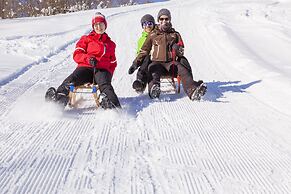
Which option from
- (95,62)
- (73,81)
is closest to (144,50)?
(95,62)

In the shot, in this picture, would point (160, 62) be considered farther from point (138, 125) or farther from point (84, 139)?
point (84, 139)

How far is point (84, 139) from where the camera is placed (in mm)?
3576

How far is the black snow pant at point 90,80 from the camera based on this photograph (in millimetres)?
4480

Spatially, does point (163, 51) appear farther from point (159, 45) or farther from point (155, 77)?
point (155, 77)

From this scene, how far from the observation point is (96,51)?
4.96 metres

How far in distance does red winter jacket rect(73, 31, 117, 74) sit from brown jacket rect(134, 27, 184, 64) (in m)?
0.77

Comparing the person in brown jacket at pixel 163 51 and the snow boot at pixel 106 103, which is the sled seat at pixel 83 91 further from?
the person in brown jacket at pixel 163 51

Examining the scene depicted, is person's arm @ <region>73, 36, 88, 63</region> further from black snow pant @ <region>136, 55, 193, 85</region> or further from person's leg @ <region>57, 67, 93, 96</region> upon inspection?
black snow pant @ <region>136, 55, 193, 85</region>

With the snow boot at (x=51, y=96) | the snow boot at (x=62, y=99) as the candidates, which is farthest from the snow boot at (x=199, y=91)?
the snow boot at (x=51, y=96)

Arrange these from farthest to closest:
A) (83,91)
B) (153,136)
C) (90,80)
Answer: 1. (90,80)
2. (83,91)
3. (153,136)

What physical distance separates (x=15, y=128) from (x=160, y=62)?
2.41m

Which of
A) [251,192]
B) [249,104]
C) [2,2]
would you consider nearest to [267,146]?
[251,192]

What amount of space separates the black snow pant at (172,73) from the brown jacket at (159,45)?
0.35 feet

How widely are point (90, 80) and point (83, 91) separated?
0.76 feet
